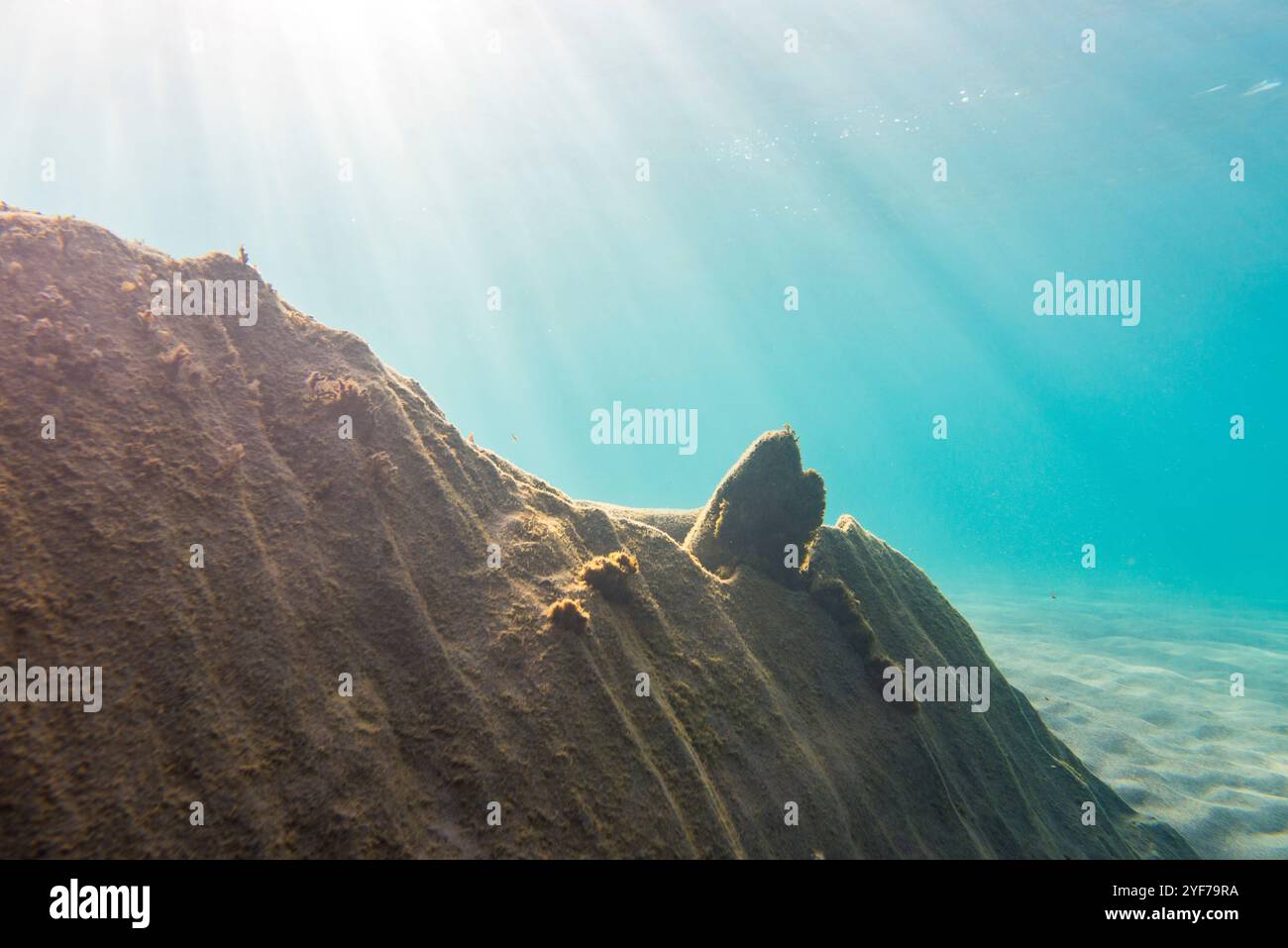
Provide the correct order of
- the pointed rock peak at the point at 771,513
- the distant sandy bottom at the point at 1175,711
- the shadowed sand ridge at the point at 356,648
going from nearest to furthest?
the shadowed sand ridge at the point at 356,648, the pointed rock peak at the point at 771,513, the distant sandy bottom at the point at 1175,711

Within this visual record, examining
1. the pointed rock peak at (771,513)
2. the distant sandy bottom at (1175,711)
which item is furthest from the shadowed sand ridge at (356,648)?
the distant sandy bottom at (1175,711)

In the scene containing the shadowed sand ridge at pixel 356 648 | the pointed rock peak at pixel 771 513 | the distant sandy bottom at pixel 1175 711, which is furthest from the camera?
the distant sandy bottom at pixel 1175 711

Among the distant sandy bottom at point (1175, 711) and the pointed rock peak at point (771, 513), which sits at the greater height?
the pointed rock peak at point (771, 513)

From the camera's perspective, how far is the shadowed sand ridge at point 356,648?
4.94 metres

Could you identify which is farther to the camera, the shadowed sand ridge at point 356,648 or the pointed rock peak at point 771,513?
the pointed rock peak at point 771,513

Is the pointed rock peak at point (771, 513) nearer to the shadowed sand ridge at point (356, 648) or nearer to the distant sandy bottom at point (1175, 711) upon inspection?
the shadowed sand ridge at point (356, 648)

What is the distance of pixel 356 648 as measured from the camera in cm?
633

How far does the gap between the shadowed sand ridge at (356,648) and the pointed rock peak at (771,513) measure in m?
0.67

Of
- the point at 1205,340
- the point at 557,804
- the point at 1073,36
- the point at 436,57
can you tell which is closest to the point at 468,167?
the point at 436,57

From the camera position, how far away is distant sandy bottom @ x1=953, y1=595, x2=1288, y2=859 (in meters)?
13.2

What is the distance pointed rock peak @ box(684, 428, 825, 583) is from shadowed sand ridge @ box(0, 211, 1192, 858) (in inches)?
26.4

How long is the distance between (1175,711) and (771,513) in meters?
20.7

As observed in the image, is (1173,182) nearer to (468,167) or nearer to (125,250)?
(468,167)
